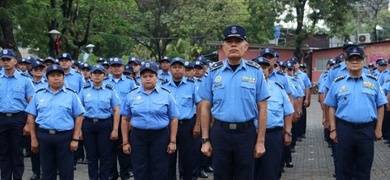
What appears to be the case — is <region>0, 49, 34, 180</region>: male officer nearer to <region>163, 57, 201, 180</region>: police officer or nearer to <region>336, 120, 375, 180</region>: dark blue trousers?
<region>163, 57, 201, 180</region>: police officer

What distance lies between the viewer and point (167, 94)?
7539 millimetres

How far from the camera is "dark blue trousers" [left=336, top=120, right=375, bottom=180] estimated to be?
287 inches

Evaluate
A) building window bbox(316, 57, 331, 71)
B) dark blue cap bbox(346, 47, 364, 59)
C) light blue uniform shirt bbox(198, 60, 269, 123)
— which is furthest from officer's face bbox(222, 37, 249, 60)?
building window bbox(316, 57, 331, 71)

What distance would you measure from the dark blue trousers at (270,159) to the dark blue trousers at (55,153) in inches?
97.5

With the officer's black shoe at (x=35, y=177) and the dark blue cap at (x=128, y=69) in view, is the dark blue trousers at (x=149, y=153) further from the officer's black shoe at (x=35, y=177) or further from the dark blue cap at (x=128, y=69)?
the dark blue cap at (x=128, y=69)

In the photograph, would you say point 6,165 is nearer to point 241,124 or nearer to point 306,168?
point 241,124

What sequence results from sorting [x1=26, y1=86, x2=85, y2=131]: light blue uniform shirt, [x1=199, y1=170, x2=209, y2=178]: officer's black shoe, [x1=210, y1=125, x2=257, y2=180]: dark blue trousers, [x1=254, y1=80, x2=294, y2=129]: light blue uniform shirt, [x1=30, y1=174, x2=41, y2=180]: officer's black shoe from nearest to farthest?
[x1=210, y1=125, x2=257, y2=180]: dark blue trousers < [x1=26, y1=86, x2=85, y2=131]: light blue uniform shirt < [x1=254, y1=80, x2=294, y2=129]: light blue uniform shirt < [x1=30, y1=174, x2=41, y2=180]: officer's black shoe < [x1=199, y1=170, x2=209, y2=178]: officer's black shoe

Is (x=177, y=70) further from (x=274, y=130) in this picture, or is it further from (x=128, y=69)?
(x=128, y=69)

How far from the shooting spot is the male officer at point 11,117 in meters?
8.73

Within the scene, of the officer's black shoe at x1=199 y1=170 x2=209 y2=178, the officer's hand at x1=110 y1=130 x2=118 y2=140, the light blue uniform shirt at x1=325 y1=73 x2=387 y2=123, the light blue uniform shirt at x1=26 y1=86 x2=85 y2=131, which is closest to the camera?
the light blue uniform shirt at x1=325 y1=73 x2=387 y2=123

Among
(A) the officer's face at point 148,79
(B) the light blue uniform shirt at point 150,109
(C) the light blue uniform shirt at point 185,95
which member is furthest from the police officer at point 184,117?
(A) the officer's face at point 148,79

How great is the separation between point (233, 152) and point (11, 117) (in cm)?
432

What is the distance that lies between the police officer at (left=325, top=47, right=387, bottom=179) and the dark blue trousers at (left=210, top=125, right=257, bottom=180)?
2.03 meters

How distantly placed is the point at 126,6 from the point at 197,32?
24.0 ft
